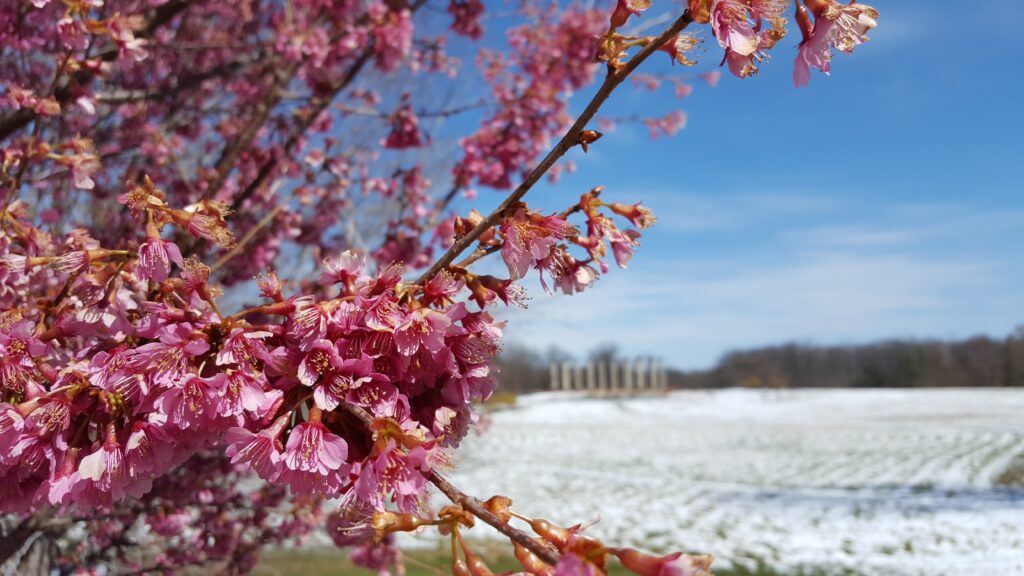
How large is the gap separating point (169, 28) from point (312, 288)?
2.80m

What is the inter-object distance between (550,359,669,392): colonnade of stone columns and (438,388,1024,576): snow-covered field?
17706mm

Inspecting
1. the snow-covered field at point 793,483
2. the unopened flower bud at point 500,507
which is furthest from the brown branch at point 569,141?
the snow-covered field at point 793,483

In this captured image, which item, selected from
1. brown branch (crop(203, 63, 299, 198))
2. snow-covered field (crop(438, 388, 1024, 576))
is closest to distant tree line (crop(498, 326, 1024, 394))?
snow-covered field (crop(438, 388, 1024, 576))

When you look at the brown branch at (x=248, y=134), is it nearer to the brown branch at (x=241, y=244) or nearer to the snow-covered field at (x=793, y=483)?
the brown branch at (x=241, y=244)

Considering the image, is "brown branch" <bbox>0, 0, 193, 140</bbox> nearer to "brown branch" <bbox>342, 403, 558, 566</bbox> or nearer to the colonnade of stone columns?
"brown branch" <bbox>342, 403, 558, 566</bbox>

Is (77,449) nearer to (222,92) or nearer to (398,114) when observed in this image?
(398,114)

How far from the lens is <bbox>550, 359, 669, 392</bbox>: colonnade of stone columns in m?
45.8

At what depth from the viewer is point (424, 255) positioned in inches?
166

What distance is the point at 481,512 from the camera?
911 millimetres

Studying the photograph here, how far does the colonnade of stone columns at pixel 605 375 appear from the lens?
150 feet

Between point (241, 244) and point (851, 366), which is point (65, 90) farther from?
point (851, 366)

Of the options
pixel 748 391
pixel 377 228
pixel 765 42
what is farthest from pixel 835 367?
pixel 765 42

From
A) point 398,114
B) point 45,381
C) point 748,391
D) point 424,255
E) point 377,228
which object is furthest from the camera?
point 748,391

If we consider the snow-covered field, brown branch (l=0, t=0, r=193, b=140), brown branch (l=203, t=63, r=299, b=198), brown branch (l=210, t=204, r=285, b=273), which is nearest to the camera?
brown branch (l=210, t=204, r=285, b=273)
